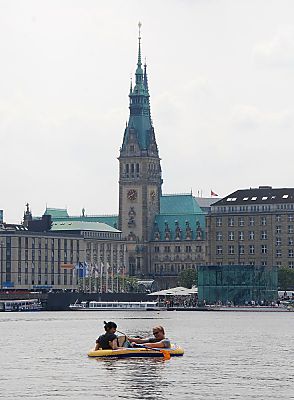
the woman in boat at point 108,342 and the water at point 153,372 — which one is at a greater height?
the woman in boat at point 108,342

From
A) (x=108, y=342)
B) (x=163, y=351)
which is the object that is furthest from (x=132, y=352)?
(x=163, y=351)

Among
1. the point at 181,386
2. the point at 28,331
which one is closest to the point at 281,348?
the point at 181,386

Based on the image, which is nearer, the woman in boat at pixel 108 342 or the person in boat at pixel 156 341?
the woman in boat at pixel 108 342

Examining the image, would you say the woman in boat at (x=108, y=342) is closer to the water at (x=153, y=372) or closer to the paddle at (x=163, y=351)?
the water at (x=153, y=372)

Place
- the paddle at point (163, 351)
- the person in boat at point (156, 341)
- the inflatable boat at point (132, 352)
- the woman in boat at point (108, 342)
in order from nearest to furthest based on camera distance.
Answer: the inflatable boat at point (132, 352), the woman in boat at point (108, 342), the paddle at point (163, 351), the person in boat at point (156, 341)

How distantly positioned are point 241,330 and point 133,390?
281 feet

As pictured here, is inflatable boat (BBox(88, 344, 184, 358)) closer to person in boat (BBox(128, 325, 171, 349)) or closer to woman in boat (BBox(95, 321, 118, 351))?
woman in boat (BBox(95, 321, 118, 351))

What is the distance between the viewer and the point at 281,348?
12388 cm

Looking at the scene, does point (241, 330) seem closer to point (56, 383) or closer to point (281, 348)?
point (281, 348)

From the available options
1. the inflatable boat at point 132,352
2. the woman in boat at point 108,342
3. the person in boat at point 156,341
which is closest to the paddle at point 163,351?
the inflatable boat at point 132,352

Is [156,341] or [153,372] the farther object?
[156,341]

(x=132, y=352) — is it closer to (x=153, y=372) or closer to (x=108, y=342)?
(x=108, y=342)

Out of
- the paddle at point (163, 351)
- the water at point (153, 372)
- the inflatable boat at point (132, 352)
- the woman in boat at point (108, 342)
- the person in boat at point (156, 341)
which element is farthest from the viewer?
the person in boat at point (156, 341)

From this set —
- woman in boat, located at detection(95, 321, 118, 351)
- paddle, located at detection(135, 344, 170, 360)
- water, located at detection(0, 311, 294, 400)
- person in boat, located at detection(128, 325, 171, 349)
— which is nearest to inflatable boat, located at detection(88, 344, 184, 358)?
paddle, located at detection(135, 344, 170, 360)
